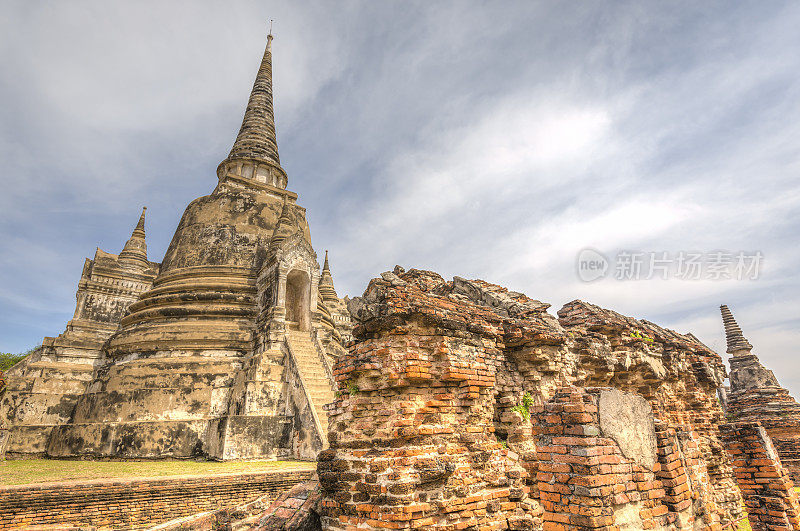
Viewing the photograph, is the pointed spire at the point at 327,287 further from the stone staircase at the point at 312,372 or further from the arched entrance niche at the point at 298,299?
the stone staircase at the point at 312,372

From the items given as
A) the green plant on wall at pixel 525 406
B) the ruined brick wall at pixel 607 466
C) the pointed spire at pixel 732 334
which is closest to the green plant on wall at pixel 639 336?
the green plant on wall at pixel 525 406

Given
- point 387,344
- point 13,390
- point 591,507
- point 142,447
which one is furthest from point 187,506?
point 13,390

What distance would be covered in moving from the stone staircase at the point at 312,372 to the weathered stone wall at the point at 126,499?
292 centimetres

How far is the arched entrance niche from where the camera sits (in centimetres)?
1619

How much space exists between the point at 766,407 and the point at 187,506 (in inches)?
696

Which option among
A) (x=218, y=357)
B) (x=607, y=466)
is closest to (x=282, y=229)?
(x=218, y=357)

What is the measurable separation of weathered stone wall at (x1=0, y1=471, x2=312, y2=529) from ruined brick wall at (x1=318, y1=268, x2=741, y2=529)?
498 cm

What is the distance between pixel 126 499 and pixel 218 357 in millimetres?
6205

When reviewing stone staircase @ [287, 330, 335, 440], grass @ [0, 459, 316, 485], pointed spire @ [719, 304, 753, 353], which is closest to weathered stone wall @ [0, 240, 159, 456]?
grass @ [0, 459, 316, 485]

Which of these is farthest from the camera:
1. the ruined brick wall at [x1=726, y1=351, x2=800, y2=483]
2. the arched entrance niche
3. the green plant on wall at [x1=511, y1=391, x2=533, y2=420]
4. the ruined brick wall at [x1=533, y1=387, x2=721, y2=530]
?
the arched entrance niche

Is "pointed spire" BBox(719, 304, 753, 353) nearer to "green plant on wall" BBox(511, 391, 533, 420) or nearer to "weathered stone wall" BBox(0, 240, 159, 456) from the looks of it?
"green plant on wall" BBox(511, 391, 533, 420)

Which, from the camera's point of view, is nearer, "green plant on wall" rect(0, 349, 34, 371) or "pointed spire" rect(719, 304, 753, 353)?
"pointed spire" rect(719, 304, 753, 353)

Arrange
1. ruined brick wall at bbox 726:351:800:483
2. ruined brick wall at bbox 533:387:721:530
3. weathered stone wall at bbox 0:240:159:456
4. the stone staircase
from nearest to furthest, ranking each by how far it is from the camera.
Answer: ruined brick wall at bbox 533:387:721:530, the stone staircase, ruined brick wall at bbox 726:351:800:483, weathered stone wall at bbox 0:240:159:456

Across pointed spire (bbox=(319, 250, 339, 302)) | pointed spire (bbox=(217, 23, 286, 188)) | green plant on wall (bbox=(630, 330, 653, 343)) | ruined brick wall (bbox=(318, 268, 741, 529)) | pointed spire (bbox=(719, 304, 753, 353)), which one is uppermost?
pointed spire (bbox=(217, 23, 286, 188))
